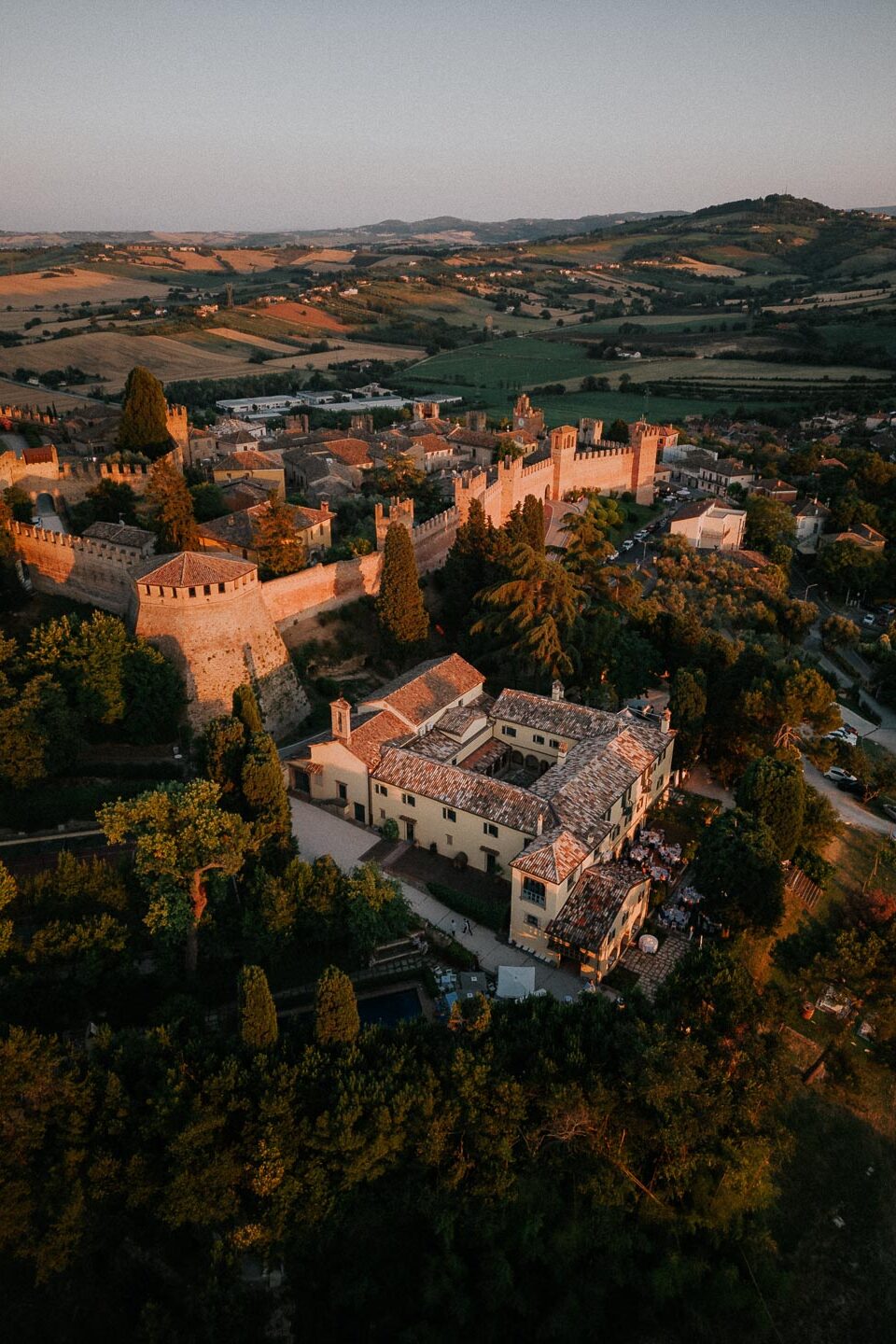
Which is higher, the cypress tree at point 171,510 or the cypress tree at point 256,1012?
the cypress tree at point 171,510

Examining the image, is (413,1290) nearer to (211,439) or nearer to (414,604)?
(414,604)

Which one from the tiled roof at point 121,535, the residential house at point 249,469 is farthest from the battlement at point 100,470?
the residential house at point 249,469

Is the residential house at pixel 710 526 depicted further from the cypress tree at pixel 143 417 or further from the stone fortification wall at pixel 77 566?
the stone fortification wall at pixel 77 566

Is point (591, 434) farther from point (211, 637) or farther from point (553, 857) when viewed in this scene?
point (553, 857)

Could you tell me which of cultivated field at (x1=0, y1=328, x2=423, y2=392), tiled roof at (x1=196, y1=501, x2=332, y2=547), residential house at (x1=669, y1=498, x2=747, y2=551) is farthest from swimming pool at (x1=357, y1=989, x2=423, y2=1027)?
cultivated field at (x1=0, y1=328, x2=423, y2=392)

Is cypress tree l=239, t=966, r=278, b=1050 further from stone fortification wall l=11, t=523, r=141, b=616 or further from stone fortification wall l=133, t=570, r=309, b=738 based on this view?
stone fortification wall l=11, t=523, r=141, b=616

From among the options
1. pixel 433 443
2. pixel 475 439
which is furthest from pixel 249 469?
pixel 475 439
